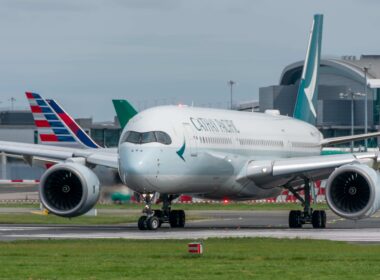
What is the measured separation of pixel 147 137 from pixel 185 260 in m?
15.0

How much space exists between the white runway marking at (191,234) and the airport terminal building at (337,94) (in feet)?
370

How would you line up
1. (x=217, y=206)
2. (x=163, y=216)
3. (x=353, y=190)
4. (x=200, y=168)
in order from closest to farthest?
(x=353, y=190)
(x=200, y=168)
(x=163, y=216)
(x=217, y=206)

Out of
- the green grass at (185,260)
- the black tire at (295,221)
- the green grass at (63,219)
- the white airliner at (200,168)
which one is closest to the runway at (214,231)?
the black tire at (295,221)

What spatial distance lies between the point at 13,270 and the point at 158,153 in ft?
57.1

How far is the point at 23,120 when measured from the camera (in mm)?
157125

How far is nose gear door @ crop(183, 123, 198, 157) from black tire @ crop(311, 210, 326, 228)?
623 cm

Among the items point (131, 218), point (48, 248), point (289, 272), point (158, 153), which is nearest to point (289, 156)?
point (131, 218)

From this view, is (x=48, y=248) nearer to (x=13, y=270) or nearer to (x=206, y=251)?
(x=206, y=251)

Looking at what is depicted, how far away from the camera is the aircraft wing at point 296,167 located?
48.4m

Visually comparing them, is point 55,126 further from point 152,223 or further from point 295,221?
point 152,223

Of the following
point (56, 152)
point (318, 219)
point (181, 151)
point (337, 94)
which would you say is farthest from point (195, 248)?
point (337, 94)

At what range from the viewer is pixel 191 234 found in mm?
42938

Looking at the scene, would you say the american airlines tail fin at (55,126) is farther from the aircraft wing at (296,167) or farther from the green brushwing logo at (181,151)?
the green brushwing logo at (181,151)

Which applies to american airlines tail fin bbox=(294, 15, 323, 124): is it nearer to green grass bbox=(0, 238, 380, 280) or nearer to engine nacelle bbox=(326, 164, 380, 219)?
engine nacelle bbox=(326, 164, 380, 219)
